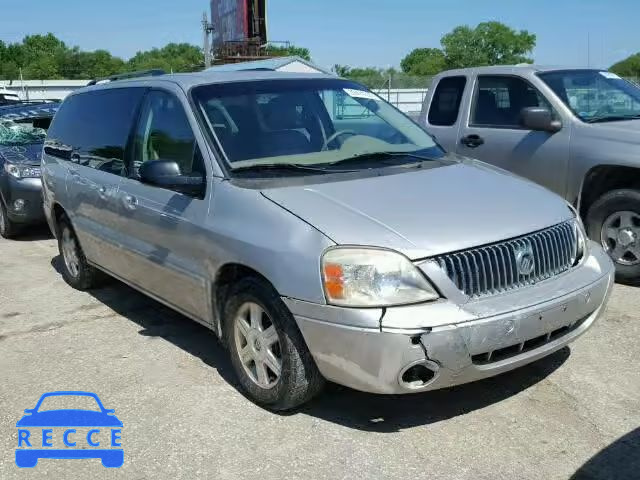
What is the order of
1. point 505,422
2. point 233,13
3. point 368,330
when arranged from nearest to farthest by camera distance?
point 368,330 → point 505,422 → point 233,13

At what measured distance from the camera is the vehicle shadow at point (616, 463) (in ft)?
10.1

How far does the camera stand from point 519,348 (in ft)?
11.2

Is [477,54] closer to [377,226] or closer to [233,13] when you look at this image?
[233,13]

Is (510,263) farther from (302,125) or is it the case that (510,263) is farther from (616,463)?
(302,125)

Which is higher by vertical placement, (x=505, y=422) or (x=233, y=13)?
(x=233, y=13)

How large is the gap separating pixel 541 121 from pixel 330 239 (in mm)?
3725

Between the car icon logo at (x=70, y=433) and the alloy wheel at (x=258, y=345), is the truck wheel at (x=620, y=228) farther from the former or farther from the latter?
the car icon logo at (x=70, y=433)

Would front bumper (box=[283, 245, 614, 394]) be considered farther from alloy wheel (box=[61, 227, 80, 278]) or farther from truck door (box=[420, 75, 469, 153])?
truck door (box=[420, 75, 469, 153])

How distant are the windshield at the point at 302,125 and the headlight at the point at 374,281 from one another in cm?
103

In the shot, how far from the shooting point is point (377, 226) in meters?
3.30

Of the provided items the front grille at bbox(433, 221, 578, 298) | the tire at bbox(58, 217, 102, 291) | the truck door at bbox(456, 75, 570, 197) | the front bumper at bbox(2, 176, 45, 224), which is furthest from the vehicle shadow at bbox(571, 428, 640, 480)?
the front bumper at bbox(2, 176, 45, 224)

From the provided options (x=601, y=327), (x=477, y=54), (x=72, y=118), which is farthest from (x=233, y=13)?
(x=477, y=54)

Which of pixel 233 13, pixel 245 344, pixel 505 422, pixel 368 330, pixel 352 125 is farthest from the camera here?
pixel 233 13

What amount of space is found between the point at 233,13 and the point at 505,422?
128 ft
